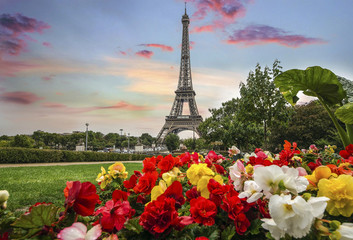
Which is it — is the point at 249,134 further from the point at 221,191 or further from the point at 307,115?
the point at 221,191

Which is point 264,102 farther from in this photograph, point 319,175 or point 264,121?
point 319,175

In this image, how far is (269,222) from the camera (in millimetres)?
811

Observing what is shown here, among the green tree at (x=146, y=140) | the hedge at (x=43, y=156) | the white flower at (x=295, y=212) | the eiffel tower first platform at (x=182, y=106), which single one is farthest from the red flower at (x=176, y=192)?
the green tree at (x=146, y=140)

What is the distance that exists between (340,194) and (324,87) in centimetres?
323

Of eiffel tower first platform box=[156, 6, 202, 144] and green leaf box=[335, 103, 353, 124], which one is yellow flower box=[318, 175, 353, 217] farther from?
eiffel tower first platform box=[156, 6, 202, 144]

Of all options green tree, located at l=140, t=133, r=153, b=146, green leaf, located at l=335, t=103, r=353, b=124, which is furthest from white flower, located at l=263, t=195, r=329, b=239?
green tree, located at l=140, t=133, r=153, b=146

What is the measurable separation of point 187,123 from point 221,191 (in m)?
39.9

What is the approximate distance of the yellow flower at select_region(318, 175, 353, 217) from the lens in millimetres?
974

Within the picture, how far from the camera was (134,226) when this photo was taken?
0.99m

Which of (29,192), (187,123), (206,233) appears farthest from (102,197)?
(187,123)

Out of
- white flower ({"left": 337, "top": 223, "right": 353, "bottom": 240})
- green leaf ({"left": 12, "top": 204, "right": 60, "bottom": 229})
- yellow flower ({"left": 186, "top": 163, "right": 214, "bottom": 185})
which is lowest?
white flower ({"left": 337, "top": 223, "right": 353, "bottom": 240})

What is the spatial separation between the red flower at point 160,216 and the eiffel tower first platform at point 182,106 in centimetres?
3667

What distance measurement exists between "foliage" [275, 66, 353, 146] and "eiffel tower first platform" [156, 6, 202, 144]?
33611mm

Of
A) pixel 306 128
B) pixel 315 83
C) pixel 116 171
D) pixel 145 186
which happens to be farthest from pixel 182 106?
pixel 145 186
